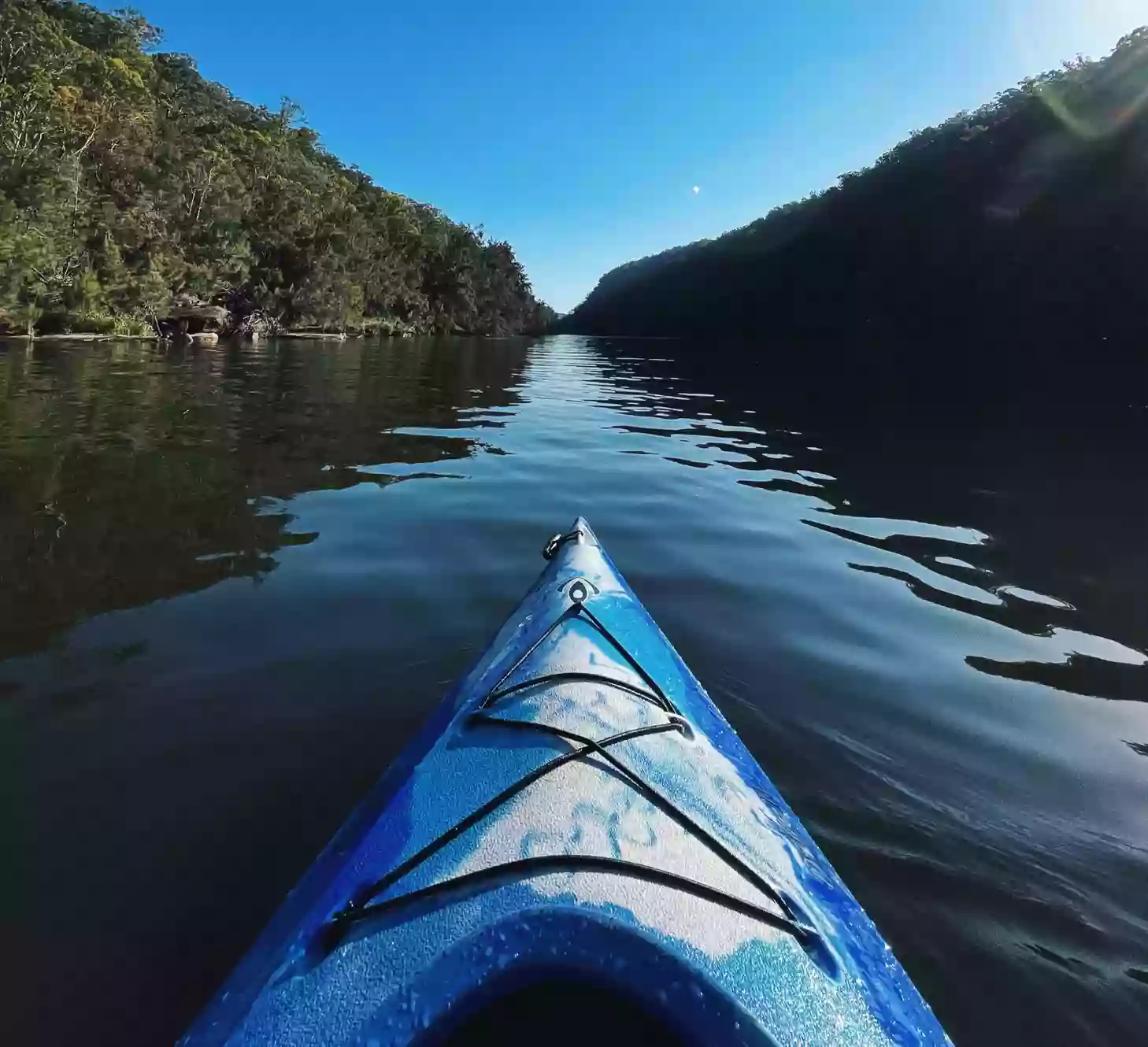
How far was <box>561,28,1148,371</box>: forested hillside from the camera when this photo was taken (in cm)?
3556

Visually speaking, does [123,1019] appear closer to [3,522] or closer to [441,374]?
[3,522]

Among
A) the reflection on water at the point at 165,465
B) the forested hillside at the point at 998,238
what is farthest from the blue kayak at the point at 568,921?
the forested hillside at the point at 998,238

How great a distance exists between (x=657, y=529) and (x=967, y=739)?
2.85m

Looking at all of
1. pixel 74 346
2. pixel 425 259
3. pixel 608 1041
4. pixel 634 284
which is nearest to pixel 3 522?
pixel 608 1041

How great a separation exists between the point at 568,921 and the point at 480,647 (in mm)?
2219

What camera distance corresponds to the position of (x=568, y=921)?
123 cm

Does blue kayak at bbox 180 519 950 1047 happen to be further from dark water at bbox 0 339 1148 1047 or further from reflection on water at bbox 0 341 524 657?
reflection on water at bbox 0 341 524 657

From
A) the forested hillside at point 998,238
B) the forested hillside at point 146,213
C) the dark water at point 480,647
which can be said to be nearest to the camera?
the dark water at point 480,647

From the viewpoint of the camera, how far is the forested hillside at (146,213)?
2036cm

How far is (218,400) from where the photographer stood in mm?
10609

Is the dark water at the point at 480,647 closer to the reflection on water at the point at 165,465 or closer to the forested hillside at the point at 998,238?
the reflection on water at the point at 165,465

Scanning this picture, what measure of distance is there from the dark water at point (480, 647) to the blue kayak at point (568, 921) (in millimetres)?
580

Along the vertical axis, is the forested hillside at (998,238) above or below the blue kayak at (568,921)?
above

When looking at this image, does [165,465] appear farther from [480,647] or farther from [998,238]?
[998,238]
